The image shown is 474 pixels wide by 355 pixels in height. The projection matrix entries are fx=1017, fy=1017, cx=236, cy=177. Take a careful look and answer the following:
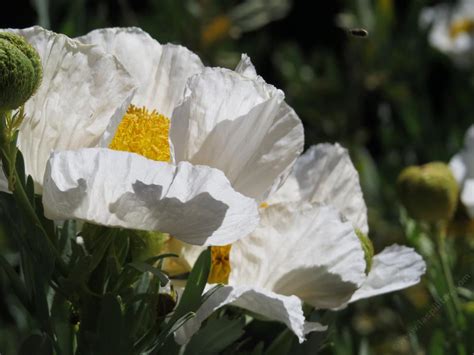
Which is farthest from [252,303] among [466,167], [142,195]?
[466,167]

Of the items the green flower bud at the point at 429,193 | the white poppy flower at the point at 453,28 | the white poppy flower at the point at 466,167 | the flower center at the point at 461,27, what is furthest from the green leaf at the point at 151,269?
the flower center at the point at 461,27

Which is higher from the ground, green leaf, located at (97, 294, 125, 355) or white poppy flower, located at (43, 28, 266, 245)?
white poppy flower, located at (43, 28, 266, 245)

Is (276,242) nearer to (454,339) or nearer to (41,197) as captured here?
(41,197)

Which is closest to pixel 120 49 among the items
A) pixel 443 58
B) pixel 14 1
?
pixel 14 1

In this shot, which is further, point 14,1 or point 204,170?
point 14,1

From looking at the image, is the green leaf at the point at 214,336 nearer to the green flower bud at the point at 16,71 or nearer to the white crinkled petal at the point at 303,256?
the white crinkled petal at the point at 303,256

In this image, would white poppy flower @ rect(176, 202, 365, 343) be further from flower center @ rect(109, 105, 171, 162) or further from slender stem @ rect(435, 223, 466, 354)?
slender stem @ rect(435, 223, 466, 354)

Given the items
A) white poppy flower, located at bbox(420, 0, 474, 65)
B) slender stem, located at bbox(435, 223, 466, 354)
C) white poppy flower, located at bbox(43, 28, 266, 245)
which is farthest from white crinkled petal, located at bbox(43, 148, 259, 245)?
white poppy flower, located at bbox(420, 0, 474, 65)

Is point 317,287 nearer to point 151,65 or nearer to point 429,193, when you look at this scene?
point 151,65
